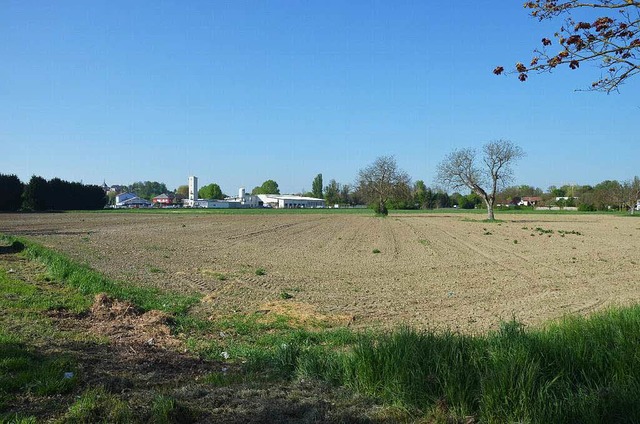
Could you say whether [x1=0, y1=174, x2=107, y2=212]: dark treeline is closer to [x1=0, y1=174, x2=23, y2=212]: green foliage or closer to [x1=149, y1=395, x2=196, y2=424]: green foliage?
[x1=0, y1=174, x2=23, y2=212]: green foliage

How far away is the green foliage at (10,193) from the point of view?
93062 mm

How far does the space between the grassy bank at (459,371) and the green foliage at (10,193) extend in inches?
3904

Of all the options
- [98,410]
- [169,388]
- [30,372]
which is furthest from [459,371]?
[30,372]

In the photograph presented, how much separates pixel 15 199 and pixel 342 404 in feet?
351

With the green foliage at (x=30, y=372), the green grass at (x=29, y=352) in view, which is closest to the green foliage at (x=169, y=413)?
the green grass at (x=29, y=352)

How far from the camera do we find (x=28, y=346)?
7.93 metres

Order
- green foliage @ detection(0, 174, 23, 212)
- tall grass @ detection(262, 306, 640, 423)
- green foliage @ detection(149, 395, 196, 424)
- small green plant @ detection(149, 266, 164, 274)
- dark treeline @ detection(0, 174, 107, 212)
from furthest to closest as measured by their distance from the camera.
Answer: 1. dark treeline @ detection(0, 174, 107, 212)
2. green foliage @ detection(0, 174, 23, 212)
3. small green plant @ detection(149, 266, 164, 274)
4. green foliage @ detection(149, 395, 196, 424)
5. tall grass @ detection(262, 306, 640, 423)

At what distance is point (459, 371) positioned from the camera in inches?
221

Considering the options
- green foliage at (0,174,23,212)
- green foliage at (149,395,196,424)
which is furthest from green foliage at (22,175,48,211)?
green foliage at (149,395,196,424)

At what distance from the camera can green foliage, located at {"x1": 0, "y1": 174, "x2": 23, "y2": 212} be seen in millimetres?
93062

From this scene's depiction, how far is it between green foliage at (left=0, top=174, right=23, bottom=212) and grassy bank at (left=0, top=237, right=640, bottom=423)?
99155 mm

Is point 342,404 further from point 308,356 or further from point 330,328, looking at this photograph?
point 330,328

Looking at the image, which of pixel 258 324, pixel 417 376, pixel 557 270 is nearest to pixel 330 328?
pixel 258 324

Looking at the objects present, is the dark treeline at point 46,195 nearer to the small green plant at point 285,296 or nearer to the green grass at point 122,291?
the green grass at point 122,291
